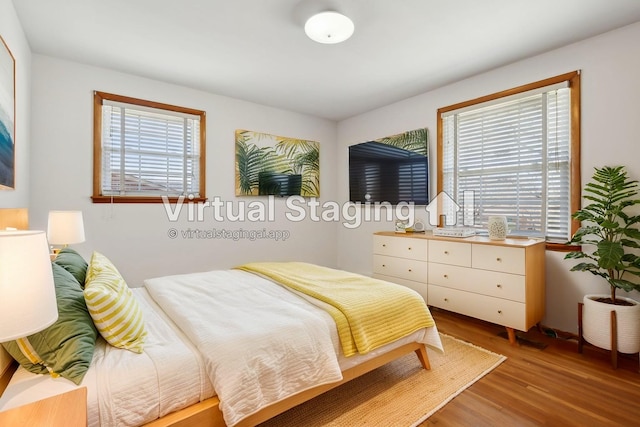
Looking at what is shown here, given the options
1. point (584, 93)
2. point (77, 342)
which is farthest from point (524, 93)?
point (77, 342)

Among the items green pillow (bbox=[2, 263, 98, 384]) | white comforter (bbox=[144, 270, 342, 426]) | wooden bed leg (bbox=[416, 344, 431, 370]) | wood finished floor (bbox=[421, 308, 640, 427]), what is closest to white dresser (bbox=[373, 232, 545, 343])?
wood finished floor (bbox=[421, 308, 640, 427])

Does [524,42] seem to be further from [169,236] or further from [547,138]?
[169,236]

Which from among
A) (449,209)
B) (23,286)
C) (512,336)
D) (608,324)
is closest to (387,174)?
(449,209)

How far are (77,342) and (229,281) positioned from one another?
1252mm

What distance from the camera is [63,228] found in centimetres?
240

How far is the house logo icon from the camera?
3.37 metres

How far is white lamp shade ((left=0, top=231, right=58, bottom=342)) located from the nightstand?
0.86 ft

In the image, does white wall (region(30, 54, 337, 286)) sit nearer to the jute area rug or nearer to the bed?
the bed

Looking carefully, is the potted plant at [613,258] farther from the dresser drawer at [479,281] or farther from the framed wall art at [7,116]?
the framed wall art at [7,116]

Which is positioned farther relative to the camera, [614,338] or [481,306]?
[481,306]

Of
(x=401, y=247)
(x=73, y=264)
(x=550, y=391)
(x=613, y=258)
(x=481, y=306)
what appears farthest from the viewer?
(x=401, y=247)

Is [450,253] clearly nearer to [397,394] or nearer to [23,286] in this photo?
[397,394]

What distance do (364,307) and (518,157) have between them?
231cm

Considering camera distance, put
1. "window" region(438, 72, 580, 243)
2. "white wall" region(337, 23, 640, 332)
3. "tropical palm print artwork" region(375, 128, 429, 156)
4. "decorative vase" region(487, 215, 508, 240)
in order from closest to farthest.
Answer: "white wall" region(337, 23, 640, 332)
"window" region(438, 72, 580, 243)
"decorative vase" region(487, 215, 508, 240)
"tropical palm print artwork" region(375, 128, 429, 156)
